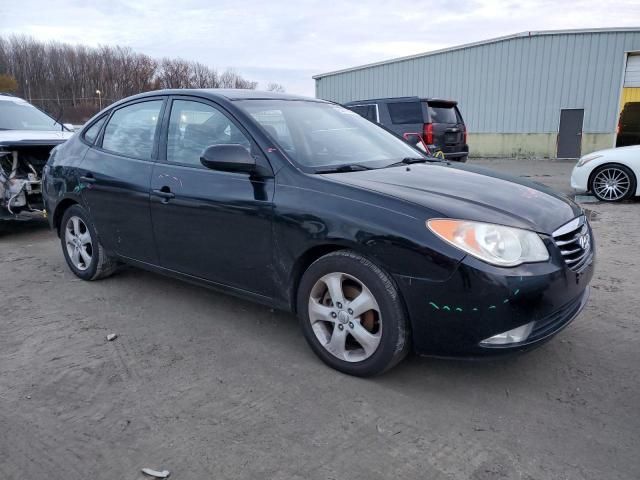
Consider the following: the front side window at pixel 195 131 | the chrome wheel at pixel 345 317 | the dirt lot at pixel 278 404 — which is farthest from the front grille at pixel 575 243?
the front side window at pixel 195 131

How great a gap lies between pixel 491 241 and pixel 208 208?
1825 millimetres

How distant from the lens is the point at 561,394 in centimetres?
276

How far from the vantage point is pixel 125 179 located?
398 cm

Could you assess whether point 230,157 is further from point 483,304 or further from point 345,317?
point 483,304

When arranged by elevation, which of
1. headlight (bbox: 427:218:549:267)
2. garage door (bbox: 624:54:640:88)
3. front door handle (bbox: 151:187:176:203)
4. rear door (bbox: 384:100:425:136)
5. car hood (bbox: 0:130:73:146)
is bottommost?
headlight (bbox: 427:218:549:267)

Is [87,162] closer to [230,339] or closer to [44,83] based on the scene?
[230,339]

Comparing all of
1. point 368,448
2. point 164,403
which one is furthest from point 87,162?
point 368,448

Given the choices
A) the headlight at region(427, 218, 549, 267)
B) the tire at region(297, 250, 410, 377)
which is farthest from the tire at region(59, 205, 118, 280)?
the headlight at region(427, 218, 549, 267)

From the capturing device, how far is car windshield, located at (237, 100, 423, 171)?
131 inches

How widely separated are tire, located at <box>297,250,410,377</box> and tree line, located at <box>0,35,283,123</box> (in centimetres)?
6959

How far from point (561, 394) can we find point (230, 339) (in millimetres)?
2054

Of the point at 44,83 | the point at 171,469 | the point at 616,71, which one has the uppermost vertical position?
the point at 44,83

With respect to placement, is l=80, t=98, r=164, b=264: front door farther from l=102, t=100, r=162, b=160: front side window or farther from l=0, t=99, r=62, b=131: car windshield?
l=0, t=99, r=62, b=131: car windshield

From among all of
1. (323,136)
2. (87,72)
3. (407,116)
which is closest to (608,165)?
(407,116)
